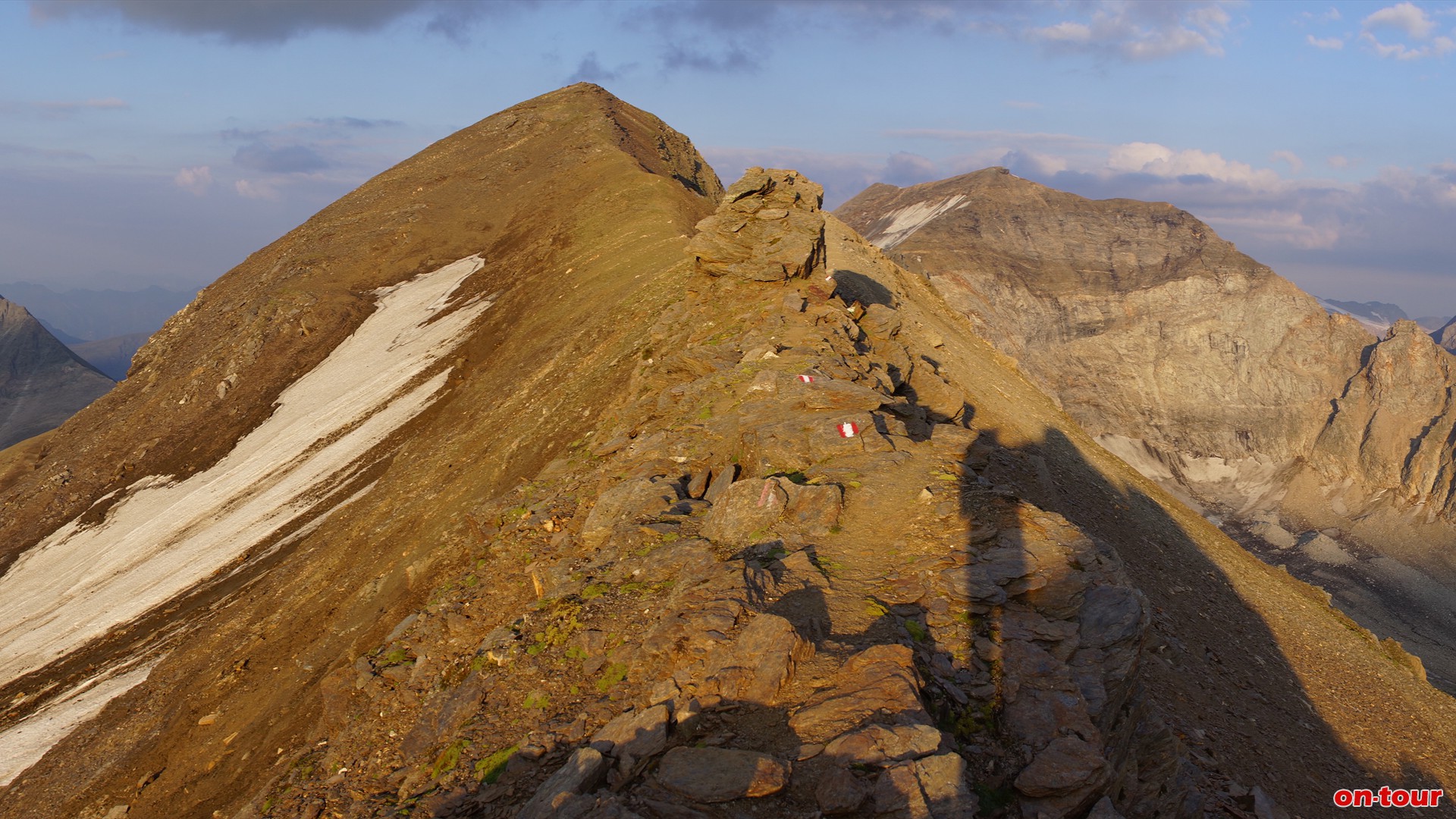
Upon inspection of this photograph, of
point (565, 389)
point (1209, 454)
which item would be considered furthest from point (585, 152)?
point (1209, 454)

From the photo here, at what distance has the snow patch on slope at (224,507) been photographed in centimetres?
3048

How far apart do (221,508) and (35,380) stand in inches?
5949

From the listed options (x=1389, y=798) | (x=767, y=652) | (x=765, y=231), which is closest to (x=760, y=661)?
(x=767, y=652)

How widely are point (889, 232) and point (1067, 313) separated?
30516 mm

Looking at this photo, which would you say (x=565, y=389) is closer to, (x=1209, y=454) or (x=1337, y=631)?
(x=1337, y=631)

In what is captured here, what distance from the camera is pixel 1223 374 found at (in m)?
90.3

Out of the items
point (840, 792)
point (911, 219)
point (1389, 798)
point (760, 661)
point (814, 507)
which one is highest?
point (911, 219)

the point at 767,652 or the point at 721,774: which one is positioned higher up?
the point at 767,652

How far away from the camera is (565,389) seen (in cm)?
2622

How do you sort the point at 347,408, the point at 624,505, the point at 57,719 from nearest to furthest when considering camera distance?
the point at 624,505, the point at 57,719, the point at 347,408

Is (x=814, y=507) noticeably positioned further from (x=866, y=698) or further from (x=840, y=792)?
(x=840, y=792)

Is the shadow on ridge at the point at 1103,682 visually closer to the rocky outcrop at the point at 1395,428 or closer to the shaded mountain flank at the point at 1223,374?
the shaded mountain flank at the point at 1223,374

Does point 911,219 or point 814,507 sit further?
point 911,219

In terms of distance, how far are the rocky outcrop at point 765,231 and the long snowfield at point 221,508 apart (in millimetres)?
18412
